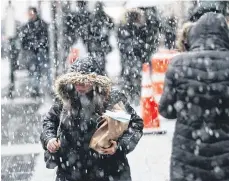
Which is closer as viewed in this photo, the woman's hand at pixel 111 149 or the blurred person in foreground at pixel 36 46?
the woman's hand at pixel 111 149

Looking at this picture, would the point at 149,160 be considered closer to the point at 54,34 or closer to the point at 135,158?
the point at 135,158

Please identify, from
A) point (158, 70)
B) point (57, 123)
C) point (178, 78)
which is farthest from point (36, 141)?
point (178, 78)

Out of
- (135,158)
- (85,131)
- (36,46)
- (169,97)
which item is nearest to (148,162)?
(135,158)

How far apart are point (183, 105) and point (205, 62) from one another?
30 centimetres

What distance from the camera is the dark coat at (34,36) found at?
1386 centimetres

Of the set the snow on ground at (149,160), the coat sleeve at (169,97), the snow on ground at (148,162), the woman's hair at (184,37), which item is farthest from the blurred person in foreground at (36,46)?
the coat sleeve at (169,97)

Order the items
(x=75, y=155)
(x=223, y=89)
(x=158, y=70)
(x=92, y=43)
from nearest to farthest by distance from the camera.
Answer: (x=223, y=89) → (x=75, y=155) → (x=158, y=70) → (x=92, y=43)

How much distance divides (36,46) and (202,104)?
9.85 metres

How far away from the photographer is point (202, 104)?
4363 mm

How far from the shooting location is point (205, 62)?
4387mm

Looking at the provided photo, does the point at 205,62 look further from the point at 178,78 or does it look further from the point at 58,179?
the point at 58,179

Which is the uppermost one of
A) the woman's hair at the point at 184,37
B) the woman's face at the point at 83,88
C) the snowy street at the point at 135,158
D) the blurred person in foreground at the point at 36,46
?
the woman's hair at the point at 184,37

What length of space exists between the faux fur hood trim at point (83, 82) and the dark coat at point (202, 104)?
1.42 feet

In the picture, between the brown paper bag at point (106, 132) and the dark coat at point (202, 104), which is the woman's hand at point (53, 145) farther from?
the dark coat at point (202, 104)
